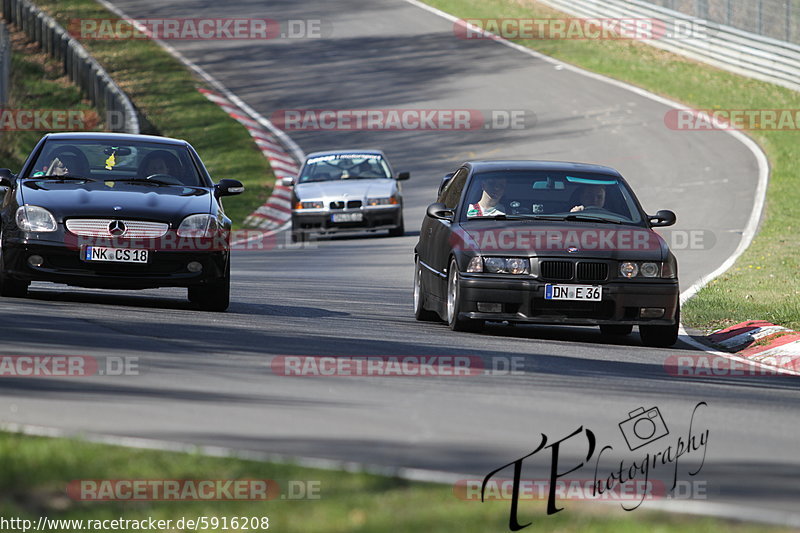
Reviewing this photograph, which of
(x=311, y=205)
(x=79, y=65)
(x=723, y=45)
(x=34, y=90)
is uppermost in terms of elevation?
(x=723, y=45)

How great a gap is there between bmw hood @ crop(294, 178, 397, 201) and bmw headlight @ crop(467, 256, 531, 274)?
13590 mm

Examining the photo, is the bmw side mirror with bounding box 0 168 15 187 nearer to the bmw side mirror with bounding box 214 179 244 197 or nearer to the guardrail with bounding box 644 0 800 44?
the bmw side mirror with bounding box 214 179 244 197

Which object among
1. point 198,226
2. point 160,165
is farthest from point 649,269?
point 160,165

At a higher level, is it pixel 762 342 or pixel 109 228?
pixel 109 228

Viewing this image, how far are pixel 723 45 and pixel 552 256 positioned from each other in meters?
31.2

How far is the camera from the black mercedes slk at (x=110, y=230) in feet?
43.1

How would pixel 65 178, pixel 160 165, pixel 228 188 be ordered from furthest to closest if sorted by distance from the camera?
pixel 160 165, pixel 228 188, pixel 65 178

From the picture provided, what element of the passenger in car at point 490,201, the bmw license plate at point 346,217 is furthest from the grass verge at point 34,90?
the passenger in car at point 490,201

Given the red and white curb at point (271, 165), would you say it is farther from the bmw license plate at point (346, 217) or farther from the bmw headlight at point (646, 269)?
the bmw headlight at point (646, 269)

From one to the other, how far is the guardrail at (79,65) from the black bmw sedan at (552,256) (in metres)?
19.9

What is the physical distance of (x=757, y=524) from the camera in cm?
575

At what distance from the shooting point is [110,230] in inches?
520

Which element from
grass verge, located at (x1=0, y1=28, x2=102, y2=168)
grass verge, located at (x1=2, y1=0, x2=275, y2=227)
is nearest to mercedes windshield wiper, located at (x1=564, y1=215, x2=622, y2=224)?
grass verge, located at (x1=2, y1=0, x2=275, y2=227)

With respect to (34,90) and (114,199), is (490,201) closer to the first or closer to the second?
(114,199)
